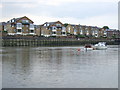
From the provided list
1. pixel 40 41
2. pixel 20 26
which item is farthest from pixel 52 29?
pixel 40 41

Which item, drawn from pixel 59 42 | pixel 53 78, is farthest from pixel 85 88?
pixel 59 42

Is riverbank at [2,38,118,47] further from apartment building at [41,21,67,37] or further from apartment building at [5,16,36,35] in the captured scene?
apartment building at [41,21,67,37]

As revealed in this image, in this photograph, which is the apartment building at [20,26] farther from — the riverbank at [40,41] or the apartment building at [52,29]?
the riverbank at [40,41]

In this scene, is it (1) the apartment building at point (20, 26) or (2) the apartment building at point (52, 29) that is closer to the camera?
(1) the apartment building at point (20, 26)

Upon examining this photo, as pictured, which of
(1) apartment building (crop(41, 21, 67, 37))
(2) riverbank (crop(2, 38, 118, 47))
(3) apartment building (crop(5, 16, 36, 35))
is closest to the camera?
(2) riverbank (crop(2, 38, 118, 47))

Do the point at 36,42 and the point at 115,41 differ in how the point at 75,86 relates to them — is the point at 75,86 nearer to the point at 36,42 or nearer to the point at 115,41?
the point at 36,42

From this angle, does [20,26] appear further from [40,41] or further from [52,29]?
[52,29]

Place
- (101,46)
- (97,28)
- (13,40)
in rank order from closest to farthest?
1. (101,46)
2. (13,40)
3. (97,28)

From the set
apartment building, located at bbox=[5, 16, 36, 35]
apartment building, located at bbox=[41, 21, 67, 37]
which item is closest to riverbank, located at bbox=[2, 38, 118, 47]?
apartment building, located at bbox=[5, 16, 36, 35]

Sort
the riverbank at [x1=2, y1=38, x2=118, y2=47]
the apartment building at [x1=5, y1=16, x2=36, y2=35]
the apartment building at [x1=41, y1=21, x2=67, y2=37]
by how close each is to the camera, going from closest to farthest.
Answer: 1. the riverbank at [x1=2, y1=38, x2=118, y2=47]
2. the apartment building at [x1=5, y1=16, x2=36, y2=35]
3. the apartment building at [x1=41, y1=21, x2=67, y2=37]

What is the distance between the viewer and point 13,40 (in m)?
85.2

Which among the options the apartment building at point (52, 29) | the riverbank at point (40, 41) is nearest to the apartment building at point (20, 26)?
the apartment building at point (52, 29)

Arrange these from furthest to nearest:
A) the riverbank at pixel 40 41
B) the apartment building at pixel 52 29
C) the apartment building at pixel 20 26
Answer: the apartment building at pixel 52 29 < the apartment building at pixel 20 26 < the riverbank at pixel 40 41

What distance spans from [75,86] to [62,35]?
4260 inches
